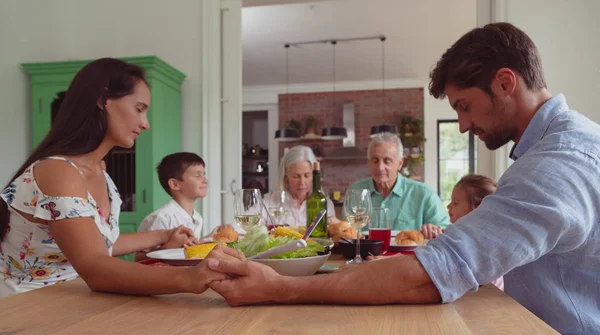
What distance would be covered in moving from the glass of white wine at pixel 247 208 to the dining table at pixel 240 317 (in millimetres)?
711

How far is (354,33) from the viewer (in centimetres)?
609

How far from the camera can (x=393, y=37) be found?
619cm

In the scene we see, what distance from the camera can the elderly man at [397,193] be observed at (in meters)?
2.97

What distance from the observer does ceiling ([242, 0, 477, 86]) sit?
5172mm

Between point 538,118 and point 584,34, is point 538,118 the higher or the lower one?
the lower one

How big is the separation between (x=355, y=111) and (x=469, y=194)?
720 cm

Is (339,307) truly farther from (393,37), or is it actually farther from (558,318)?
(393,37)

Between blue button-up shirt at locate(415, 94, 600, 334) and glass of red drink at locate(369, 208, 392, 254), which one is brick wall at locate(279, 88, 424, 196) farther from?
blue button-up shirt at locate(415, 94, 600, 334)

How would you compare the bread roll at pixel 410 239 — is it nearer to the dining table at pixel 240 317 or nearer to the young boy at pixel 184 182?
the dining table at pixel 240 317

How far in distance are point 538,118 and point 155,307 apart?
89 centimetres

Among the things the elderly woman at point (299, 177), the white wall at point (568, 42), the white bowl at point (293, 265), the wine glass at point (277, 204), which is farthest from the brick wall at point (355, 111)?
the white bowl at point (293, 265)

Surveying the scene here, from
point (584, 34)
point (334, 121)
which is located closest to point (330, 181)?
point (334, 121)

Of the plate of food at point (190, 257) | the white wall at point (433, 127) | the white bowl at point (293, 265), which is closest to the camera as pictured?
the white bowl at point (293, 265)

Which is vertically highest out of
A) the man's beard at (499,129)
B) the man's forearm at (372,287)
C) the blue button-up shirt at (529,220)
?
the man's beard at (499,129)
